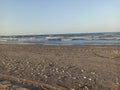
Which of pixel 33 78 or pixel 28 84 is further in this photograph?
A: pixel 33 78

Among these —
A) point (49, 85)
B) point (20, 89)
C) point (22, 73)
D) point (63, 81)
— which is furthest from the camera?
point (22, 73)

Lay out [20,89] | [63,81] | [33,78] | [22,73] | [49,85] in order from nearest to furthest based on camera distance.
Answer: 1. [20,89]
2. [49,85]
3. [63,81]
4. [33,78]
5. [22,73]

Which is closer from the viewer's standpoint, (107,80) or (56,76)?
(107,80)

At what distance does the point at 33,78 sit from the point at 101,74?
2.93 metres

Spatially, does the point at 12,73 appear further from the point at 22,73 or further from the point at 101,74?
the point at 101,74

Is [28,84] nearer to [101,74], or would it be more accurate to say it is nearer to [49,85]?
[49,85]

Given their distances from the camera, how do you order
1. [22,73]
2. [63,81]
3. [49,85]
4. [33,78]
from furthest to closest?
1. [22,73]
2. [33,78]
3. [63,81]
4. [49,85]

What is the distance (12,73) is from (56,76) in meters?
2.26

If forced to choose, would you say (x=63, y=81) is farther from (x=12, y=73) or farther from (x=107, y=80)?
(x=12, y=73)

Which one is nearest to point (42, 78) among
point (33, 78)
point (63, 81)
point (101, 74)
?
point (33, 78)

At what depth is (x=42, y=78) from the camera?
1012 cm

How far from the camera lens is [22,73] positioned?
37.2 feet

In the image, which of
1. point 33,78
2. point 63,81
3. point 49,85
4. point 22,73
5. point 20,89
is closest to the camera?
point 20,89

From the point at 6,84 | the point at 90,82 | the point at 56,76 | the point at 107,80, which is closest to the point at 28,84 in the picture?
the point at 6,84
